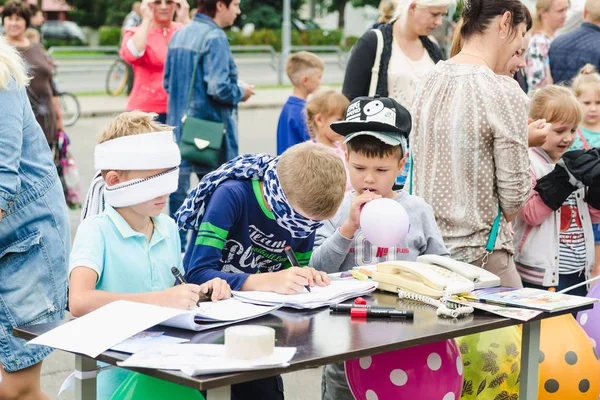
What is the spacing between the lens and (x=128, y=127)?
11.0ft

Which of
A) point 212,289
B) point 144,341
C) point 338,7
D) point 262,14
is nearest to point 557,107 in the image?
point 212,289

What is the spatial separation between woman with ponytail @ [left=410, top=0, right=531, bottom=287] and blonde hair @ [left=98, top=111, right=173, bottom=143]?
4.34ft

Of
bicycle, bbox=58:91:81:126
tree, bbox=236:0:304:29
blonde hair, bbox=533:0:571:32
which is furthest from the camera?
tree, bbox=236:0:304:29

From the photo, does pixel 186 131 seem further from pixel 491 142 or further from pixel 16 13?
pixel 491 142

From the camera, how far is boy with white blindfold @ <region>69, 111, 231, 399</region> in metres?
3.20

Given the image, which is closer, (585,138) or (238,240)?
(238,240)

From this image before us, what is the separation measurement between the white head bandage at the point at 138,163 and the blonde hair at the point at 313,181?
1.32 feet

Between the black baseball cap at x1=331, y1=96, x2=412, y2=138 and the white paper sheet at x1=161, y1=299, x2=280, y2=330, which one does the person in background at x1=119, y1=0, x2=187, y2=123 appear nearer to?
the black baseball cap at x1=331, y1=96, x2=412, y2=138

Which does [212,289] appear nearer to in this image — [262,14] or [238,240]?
[238,240]

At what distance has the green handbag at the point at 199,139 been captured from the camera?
6.86 m

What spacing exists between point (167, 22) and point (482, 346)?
476 cm

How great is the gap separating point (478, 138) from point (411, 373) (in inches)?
46.8

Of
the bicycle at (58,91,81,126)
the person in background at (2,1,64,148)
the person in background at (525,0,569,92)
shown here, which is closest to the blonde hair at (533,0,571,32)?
the person in background at (525,0,569,92)

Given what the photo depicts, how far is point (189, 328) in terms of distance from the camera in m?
2.82
